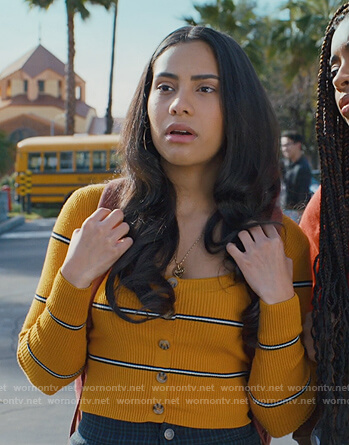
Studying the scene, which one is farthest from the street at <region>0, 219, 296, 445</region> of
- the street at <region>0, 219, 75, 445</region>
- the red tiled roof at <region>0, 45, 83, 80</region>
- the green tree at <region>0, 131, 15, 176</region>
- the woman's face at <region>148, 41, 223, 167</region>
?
the red tiled roof at <region>0, 45, 83, 80</region>

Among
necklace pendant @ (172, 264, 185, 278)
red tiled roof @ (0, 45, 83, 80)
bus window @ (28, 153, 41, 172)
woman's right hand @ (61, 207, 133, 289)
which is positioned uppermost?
woman's right hand @ (61, 207, 133, 289)

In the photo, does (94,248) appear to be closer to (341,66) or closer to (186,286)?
(186,286)

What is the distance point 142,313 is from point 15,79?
57.4 m

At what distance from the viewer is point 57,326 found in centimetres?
194

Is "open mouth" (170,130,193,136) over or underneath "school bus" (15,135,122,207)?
over

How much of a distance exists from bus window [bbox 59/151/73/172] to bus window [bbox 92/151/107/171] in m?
0.80

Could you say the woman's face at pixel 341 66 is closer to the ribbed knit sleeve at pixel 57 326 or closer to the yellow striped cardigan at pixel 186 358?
the yellow striped cardigan at pixel 186 358

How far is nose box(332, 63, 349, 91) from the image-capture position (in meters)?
1.94

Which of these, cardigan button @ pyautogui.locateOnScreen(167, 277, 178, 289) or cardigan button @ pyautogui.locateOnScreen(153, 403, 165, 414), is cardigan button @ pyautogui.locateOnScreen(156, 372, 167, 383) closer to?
cardigan button @ pyautogui.locateOnScreen(153, 403, 165, 414)

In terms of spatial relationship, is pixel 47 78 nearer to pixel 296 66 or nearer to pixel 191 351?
pixel 296 66

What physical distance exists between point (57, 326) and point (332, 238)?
2.69ft

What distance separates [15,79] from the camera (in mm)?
56625

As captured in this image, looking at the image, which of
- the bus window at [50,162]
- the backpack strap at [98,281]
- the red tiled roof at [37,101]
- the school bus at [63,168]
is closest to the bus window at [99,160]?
the school bus at [63,168]

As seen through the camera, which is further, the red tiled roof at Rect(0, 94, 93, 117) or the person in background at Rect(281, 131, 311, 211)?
the red tiled roof at Rect(0, 94, 93, 117)
